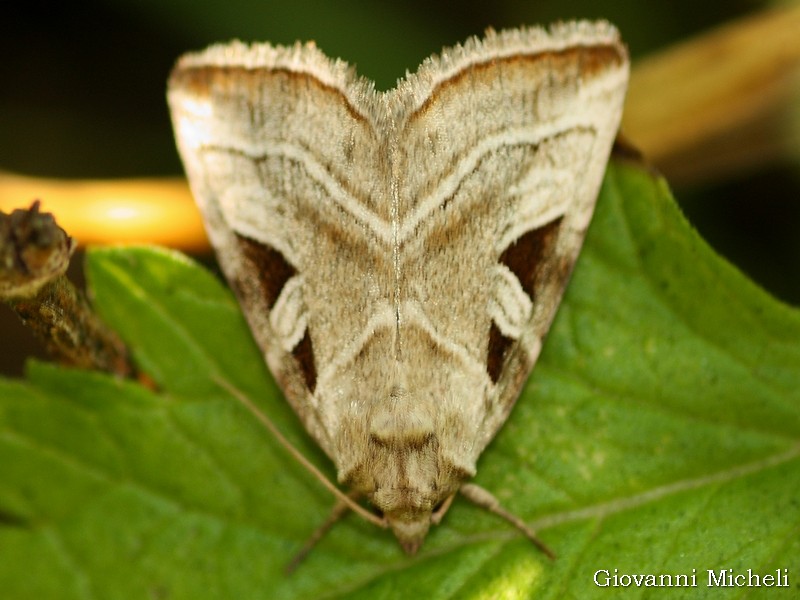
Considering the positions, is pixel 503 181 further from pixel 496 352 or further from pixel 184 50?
pixel 184 50

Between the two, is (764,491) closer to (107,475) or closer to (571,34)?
(571,34)

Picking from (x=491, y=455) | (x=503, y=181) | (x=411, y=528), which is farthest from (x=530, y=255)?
(x=411, y=528)

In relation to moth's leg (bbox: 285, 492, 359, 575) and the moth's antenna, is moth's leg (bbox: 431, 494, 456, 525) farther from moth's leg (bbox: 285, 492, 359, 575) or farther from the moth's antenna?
moth's leg (bbox: 285, 492, 359, 575)

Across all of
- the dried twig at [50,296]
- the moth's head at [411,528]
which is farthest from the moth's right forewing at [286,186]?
the dried twig at [50,296]

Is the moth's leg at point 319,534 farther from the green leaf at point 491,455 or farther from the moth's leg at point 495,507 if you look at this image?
the moth's leg at point 495,507

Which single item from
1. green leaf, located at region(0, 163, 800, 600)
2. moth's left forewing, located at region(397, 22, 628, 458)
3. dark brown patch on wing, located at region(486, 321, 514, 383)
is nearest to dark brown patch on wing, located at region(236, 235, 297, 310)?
green leaf, located at region(0, 163, 800, 600)

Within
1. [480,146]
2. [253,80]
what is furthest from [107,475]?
[480,146]

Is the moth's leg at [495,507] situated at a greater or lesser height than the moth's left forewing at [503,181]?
lesser
